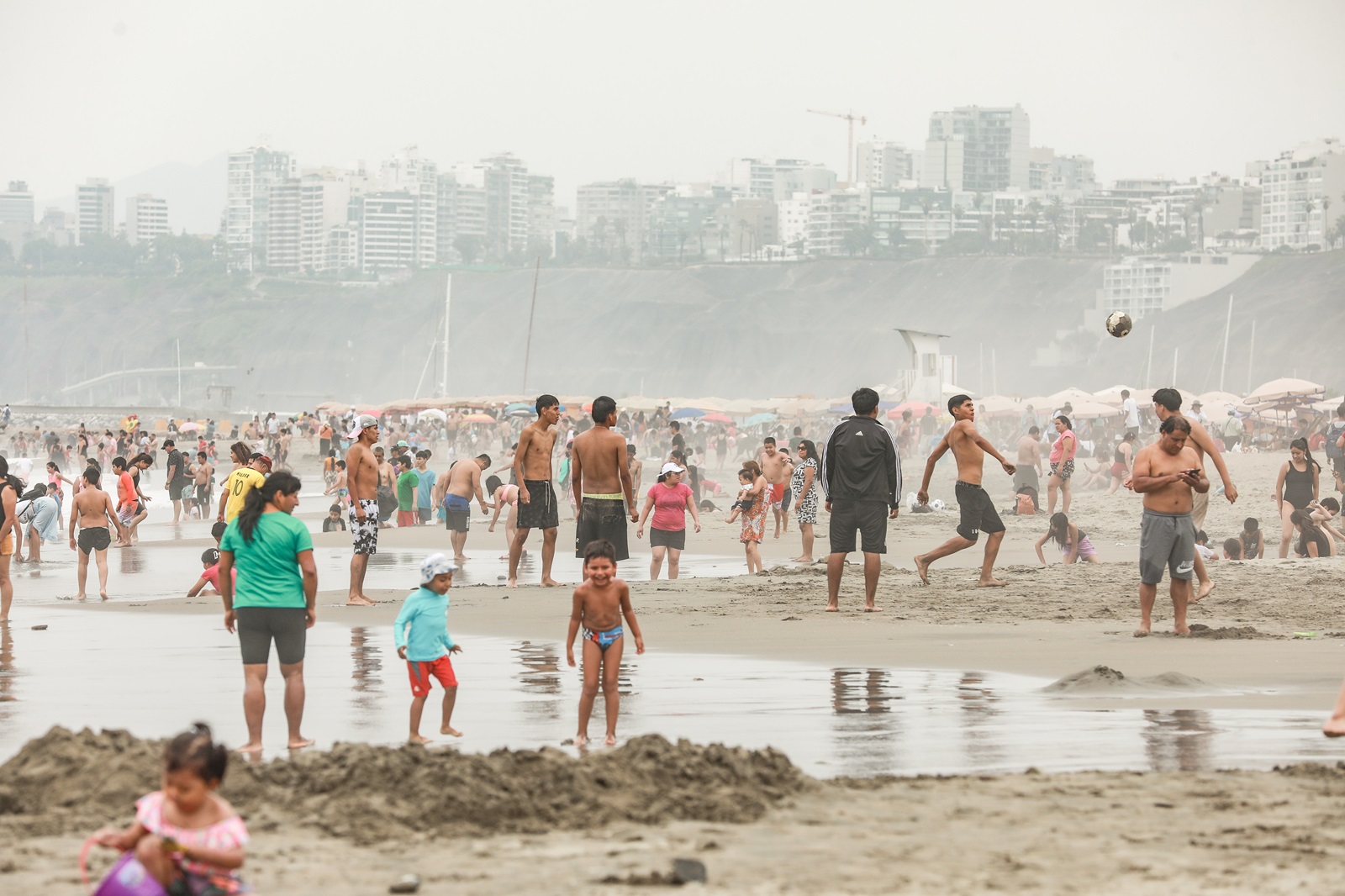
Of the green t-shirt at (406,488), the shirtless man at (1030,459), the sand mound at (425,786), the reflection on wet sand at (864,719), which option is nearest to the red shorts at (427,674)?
the sand mound at (425,786)

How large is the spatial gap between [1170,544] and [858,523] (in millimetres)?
2267

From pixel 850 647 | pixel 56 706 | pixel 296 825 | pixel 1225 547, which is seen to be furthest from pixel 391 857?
pixel 1225 547

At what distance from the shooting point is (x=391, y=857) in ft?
15.6

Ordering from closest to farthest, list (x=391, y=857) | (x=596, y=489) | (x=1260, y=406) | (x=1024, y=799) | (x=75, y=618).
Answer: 1. (x=391, y=857)
2. (x=1024, y=799)
3. (x=596, y=489)
4. (x=75, y=618)
5. (x=1260, y=406)

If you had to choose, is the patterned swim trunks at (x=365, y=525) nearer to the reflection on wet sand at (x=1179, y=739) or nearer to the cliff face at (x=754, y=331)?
the reflection on wet sand at (x=1179, y=739)

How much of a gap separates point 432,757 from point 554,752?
Result: 17.5 inches

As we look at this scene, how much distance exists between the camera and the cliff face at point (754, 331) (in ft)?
449

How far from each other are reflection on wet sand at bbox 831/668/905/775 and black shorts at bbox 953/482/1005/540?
355 centimetres

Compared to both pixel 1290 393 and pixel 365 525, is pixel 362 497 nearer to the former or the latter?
pixel 365 525

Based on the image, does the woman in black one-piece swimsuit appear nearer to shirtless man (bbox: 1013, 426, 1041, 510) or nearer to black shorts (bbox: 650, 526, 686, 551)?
black shorts (bbox: 650, 526, 686, 551)

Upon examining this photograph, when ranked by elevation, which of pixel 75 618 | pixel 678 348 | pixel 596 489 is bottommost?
pixel 75 618

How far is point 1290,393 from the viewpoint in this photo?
1811 inches

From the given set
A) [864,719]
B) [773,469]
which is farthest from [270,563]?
[773,469]

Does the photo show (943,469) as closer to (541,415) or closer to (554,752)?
(541,415)
